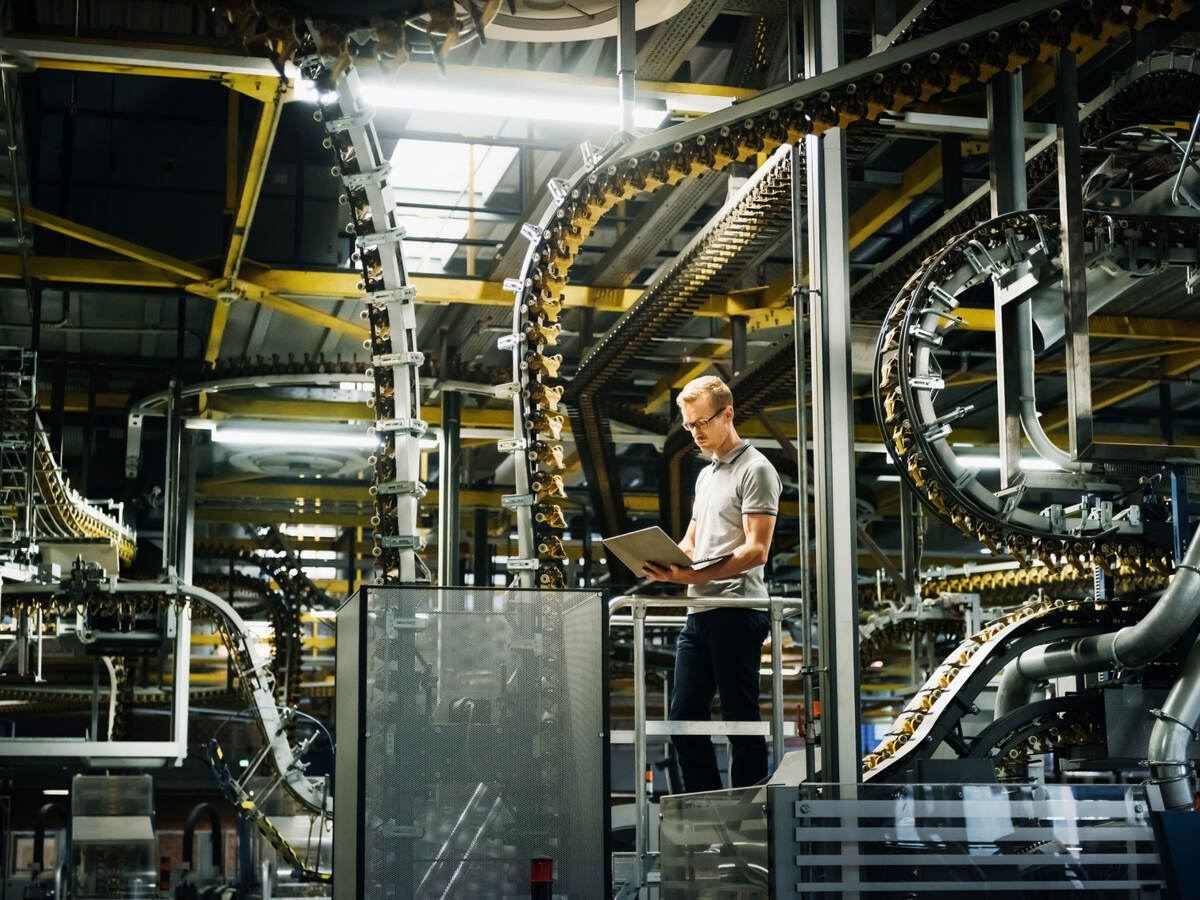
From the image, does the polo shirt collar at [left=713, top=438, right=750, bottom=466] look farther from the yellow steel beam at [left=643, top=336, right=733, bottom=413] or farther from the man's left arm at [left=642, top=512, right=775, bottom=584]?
the yellow steel beam at [left=643, top=336, right=733, bottom=413]

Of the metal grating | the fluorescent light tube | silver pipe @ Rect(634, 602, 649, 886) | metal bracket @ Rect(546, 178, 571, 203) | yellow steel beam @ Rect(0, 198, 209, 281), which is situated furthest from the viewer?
the fluorescent light tube

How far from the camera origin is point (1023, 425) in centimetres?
689

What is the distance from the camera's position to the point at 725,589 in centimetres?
605

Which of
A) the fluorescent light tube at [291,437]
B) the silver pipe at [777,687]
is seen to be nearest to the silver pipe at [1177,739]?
the silver pipe at [777,687]

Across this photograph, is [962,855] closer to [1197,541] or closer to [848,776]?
[848,776]

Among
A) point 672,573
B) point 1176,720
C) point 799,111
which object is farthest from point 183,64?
point 1176,720

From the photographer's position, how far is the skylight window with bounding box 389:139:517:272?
1050cm

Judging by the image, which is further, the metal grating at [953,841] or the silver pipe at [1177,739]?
the silver pipe at [1177,739]

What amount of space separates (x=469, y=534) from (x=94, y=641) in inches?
256

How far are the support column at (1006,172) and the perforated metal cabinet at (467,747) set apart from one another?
289 centimetres

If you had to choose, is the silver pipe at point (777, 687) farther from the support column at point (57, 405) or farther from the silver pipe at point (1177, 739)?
the support column at point (57, 405)

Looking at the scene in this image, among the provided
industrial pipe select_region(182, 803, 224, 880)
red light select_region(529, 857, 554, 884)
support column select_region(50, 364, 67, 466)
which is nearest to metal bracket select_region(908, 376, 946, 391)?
red light select_region(529, 857, 554, 884)

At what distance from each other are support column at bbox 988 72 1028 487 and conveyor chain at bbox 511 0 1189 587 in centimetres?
76

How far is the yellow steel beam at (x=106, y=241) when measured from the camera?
9508 millimetres
